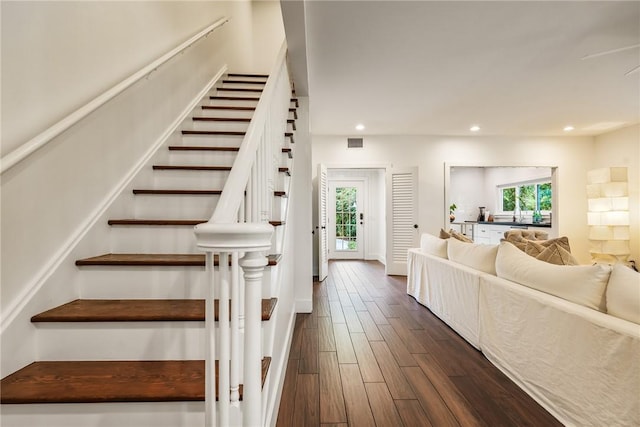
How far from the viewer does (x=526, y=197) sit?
7.52m

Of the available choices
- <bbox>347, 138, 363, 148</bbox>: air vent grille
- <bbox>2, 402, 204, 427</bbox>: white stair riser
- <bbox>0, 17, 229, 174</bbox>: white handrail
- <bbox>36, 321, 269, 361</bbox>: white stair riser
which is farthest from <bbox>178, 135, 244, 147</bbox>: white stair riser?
<bbox>347, 138, 363, 148</bbox>: air vent grille

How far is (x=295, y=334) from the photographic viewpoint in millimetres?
2832

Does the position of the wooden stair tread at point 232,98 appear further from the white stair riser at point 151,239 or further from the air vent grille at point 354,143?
the air vent grille at point 354,143

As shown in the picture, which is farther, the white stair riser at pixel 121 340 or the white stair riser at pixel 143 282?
the white stair riser at pixel 143 282

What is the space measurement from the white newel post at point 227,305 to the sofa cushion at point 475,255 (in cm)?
229

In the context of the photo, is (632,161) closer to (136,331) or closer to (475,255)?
(475,255)

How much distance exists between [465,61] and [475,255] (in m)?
1.94

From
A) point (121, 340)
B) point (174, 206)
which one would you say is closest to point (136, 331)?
point (121, 340)

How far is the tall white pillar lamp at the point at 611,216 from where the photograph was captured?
5012 mm

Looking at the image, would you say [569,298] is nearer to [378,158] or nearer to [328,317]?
[328,317]

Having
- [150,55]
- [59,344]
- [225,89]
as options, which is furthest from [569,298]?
[225,89]

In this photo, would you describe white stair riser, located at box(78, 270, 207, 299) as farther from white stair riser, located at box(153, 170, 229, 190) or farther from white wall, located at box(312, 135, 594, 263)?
white wall, located at box(312, 135, 594, 263)

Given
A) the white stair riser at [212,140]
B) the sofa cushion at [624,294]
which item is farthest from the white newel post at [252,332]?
the white stair riser at [212,140]

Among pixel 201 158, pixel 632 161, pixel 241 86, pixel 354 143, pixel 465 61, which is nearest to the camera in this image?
pixel 201 158
